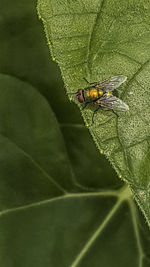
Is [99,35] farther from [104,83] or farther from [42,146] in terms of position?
[42,146]

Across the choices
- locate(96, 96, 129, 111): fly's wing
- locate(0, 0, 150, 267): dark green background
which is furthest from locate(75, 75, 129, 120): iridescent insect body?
locate(0, 0, 150, 267): dark green background

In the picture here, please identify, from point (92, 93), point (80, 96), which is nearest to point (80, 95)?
point (80, 96)

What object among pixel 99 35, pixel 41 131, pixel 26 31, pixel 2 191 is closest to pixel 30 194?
pixel 2 191

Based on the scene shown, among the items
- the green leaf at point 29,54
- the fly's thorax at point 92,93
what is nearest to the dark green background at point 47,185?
the green leaf at point 29,54

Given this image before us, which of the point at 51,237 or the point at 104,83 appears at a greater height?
the point at 104,83

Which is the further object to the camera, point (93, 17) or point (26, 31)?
point (26, 31)

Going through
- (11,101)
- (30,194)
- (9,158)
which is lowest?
(30,194)

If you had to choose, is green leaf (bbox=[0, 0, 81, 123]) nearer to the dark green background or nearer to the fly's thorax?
the dark green background

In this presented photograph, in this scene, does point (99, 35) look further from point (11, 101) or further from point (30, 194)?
point (30, 194)
